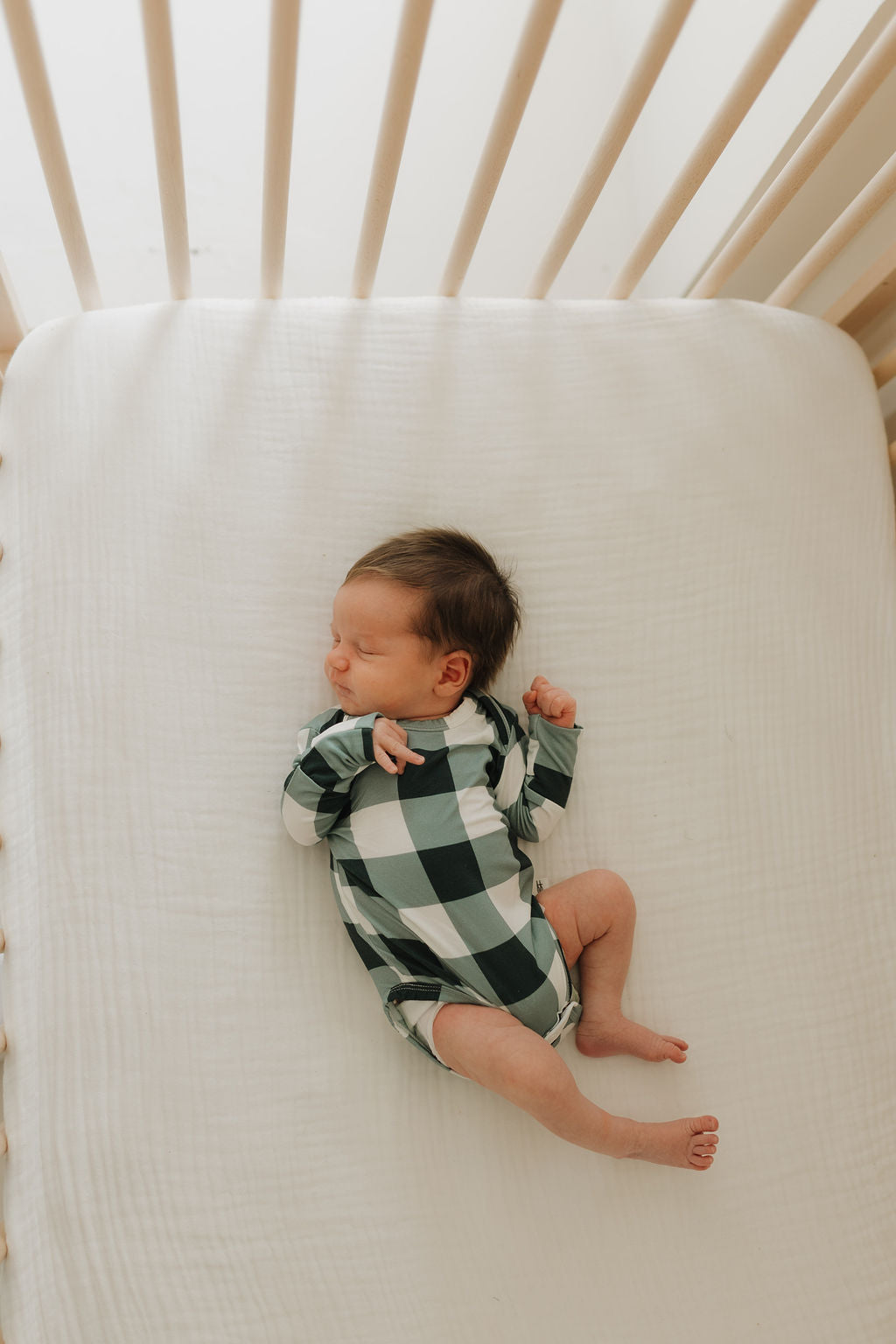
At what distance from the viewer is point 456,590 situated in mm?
1005

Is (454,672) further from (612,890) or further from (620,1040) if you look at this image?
(620,1040)

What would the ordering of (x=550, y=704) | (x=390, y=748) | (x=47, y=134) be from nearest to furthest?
(x=47, y=134)
(x=390, y=748)
(x=550, y=704)

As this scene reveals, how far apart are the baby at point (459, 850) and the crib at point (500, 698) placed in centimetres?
5

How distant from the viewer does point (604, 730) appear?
1130mm

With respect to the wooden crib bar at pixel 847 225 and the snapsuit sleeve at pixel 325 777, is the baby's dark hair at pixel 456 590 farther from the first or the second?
the wooden crib bar at pixel 847 225

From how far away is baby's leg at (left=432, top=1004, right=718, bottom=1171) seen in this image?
93cm

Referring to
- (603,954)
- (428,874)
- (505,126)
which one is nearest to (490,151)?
(505,126)

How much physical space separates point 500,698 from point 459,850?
0.20 m

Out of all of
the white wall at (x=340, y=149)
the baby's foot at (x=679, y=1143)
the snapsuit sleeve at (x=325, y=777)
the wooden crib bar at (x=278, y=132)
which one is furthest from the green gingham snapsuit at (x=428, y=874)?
the white wall at (x=340, y=149)

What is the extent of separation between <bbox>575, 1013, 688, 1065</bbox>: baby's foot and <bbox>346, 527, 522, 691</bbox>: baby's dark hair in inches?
14.8

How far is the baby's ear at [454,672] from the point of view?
40.2 inches

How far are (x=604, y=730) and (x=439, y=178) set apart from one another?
3.32 feet

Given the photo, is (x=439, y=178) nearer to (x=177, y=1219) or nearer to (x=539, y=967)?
(x=539, y=967)

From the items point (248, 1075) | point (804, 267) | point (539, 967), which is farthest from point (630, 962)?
point (804, 267)
